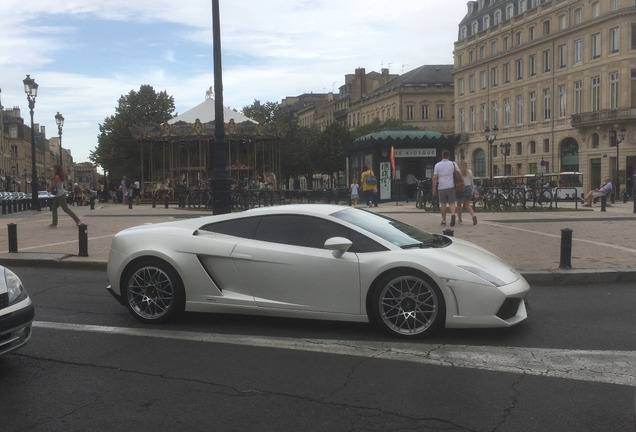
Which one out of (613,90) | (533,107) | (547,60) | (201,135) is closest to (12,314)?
(201,135)

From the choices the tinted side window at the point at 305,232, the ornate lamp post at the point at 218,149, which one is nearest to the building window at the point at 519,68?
the ornate lamp post at the point at 218,149

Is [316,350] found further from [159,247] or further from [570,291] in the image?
[570,291]

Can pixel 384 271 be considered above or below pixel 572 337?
above

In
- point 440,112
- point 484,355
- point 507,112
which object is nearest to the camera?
point 484,355

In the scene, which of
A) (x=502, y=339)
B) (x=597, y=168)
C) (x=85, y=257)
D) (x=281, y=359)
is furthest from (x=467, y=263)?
(x=597, y=168)

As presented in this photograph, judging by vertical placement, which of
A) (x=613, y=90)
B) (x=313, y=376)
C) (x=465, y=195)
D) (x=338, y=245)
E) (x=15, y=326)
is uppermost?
(x=613, y=90)

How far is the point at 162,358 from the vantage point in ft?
16.8

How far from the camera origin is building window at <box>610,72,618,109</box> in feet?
180

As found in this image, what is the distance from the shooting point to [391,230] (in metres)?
6.21

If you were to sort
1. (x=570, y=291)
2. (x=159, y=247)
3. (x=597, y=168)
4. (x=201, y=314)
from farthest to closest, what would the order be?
(x=597, y=168) → (x=570, y=291) → (x=201, y=314) → (x=159, y=247)

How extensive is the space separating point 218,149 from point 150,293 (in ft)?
19.3

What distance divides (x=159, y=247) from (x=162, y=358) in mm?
1447

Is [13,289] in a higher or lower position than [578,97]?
lower

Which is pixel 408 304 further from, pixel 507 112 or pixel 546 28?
pixel 507 112
